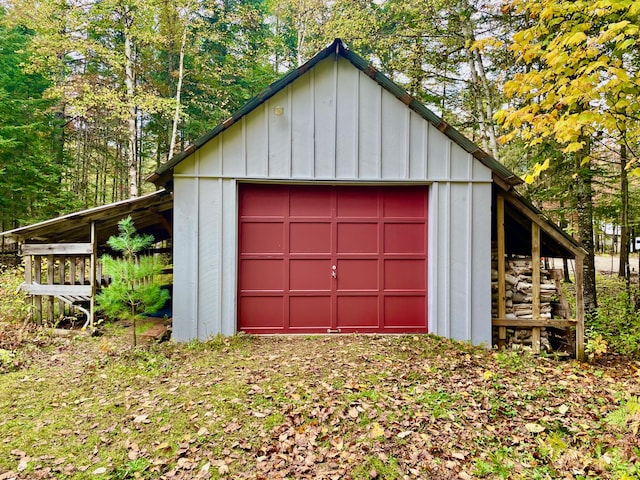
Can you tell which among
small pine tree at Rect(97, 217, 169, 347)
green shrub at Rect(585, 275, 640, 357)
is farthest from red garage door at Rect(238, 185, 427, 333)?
green shrub at Rect(585, 275, 640, 357)

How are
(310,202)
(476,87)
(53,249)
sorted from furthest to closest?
(476,87) < (53,249) < (310,202)

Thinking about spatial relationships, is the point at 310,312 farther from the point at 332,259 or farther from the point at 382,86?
the point at 382,86

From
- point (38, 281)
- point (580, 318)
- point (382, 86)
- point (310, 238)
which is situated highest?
point (382, 86)

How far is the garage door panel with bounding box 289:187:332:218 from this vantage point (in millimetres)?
5980

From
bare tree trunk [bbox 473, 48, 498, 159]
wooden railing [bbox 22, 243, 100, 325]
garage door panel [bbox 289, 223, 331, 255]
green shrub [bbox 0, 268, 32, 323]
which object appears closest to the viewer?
garage door panel [bbox 289, 223, 331, 255]

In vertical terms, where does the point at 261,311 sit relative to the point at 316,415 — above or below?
above

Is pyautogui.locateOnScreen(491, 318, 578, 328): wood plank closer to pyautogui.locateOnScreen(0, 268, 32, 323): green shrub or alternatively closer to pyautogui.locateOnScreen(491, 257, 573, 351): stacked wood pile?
pyautogui.locateOnScreen(491, 257, 573, 351): stacked wood pile

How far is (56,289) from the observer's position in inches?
256

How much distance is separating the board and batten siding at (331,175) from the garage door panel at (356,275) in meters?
1.04

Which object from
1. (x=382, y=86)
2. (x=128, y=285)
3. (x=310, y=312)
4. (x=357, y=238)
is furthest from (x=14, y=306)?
(x=382, y=86)

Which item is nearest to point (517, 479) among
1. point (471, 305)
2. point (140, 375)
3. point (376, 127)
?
point (471, 305)

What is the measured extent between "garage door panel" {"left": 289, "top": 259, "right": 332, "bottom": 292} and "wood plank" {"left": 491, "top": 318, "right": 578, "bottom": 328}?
9.80 feet

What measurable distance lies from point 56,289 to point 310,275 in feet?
16.2

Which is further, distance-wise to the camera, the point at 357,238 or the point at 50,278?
the point at 50,278
